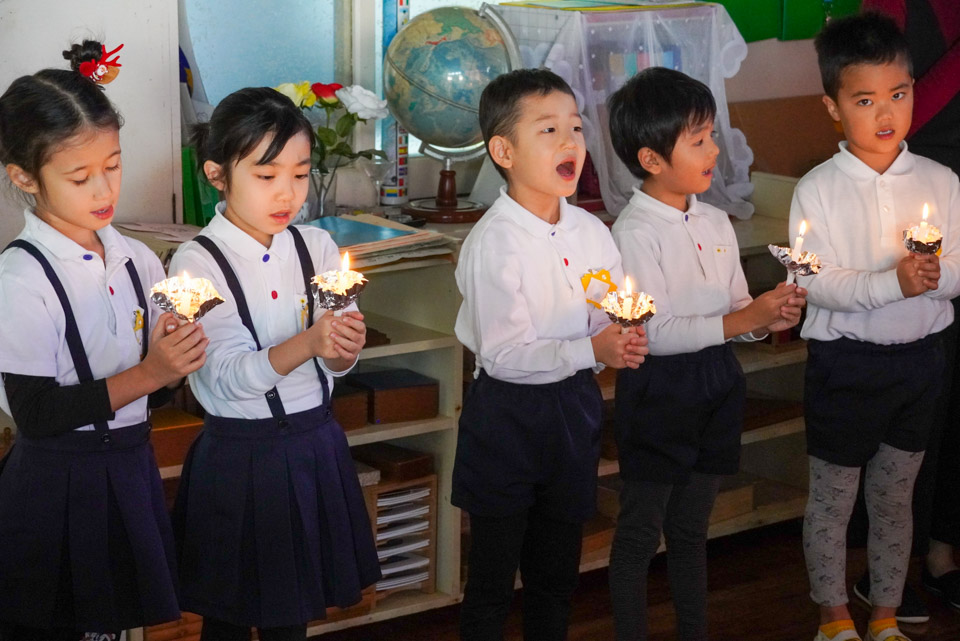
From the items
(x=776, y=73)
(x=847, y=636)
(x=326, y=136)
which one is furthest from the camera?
(x=776, y=73)

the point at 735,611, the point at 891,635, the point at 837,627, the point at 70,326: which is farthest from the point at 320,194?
the point at 891,635

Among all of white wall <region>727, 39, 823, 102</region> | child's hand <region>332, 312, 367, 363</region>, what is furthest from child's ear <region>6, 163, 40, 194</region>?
white wall <region>727, 39, 823, 102</region>

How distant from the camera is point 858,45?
97.3 inches

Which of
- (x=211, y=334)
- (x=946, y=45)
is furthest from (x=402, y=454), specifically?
(x=946, y=45)

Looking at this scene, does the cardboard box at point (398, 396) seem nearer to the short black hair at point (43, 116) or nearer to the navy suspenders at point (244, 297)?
the navy suspenders at point (244, 297)

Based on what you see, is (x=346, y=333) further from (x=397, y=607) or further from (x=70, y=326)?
(x=397, y=607)

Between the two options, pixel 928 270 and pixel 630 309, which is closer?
pixel 630 309

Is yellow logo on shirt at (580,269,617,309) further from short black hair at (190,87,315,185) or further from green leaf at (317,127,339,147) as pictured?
green leaf at (317,127,339,147)

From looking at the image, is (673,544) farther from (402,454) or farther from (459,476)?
(402,454)

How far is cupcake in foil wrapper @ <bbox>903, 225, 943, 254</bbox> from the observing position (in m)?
2.24

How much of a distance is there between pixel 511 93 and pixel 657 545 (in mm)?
978

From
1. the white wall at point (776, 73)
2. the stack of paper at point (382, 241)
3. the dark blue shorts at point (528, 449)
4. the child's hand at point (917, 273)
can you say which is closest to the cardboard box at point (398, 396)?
the stack of paper at point (382, 241)

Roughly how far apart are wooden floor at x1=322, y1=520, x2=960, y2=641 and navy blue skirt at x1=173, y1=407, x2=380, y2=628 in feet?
2.88

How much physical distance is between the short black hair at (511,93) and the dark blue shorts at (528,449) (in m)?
0.45
